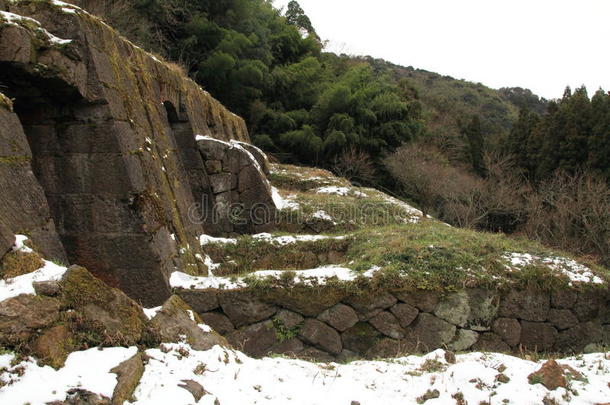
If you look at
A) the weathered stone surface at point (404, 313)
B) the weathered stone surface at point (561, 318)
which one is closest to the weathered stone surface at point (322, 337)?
the weathered stone surface at point (404, 313)

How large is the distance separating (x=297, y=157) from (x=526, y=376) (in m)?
17.0

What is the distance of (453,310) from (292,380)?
9.15ft

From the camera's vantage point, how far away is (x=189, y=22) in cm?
1653

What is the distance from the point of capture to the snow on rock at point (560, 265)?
5.17 m

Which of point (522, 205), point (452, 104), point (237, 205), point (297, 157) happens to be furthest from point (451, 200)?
point (452, 104)

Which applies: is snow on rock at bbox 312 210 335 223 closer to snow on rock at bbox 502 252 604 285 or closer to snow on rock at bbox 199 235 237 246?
snow on rock at bbox 199 235 237 246

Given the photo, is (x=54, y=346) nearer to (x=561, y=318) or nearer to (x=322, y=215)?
(x=561, y=318)

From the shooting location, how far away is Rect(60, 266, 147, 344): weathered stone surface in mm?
2412

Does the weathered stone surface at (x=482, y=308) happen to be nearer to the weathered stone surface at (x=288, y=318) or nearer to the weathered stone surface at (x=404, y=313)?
the weathered stone surface at (x=404, y=313)

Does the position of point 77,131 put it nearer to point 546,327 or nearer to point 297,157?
point 546,327

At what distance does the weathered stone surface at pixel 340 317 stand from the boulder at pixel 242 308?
0.65 metres

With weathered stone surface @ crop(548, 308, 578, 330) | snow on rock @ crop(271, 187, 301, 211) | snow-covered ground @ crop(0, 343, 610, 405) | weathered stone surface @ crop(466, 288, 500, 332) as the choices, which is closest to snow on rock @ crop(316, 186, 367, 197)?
snow on rock @ crop(271, 187, 301, 211)

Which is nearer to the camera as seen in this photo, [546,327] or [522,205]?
[546,327]

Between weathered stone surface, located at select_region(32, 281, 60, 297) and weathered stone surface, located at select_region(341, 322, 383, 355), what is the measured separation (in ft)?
10.5
